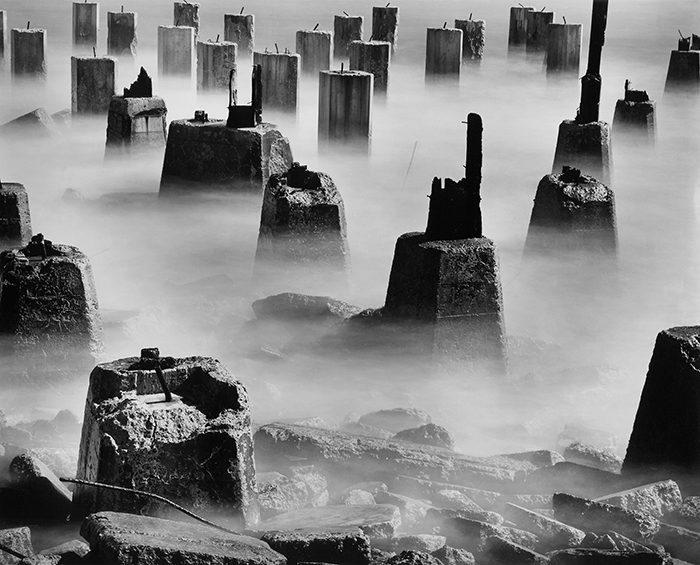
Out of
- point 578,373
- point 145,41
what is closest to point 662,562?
point 578,373

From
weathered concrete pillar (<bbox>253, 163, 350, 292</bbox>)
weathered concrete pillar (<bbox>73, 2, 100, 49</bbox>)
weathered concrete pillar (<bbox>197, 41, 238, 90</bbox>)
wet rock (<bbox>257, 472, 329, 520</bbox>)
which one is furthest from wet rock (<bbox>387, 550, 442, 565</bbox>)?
weathered concrete pillar (<bbox>73, 2, 100, 49</bbox>)

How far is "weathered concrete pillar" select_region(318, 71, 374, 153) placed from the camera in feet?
43.9

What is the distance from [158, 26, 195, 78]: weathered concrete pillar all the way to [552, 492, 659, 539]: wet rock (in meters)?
15.2

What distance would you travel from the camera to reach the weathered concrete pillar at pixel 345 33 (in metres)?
22.1

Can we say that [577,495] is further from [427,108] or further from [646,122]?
[427,108]

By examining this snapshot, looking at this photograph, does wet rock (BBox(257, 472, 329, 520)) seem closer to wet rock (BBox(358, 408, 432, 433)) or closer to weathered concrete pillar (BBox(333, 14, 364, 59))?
wet rock (BBox(358, 408, 432, 433))

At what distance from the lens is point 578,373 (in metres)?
7.28

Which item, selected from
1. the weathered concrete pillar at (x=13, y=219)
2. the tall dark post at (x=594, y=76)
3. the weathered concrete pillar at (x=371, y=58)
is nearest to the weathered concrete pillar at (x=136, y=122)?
the tall dark post at (x=594, y=76)

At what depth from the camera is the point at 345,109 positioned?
44.3ft

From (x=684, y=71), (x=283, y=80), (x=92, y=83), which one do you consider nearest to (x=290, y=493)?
(x=92, y=83)

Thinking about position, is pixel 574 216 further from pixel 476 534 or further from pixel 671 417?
pixel 476 534

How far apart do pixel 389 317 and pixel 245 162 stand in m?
3.63

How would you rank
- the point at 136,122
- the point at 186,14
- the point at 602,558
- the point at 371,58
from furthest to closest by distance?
the point at 186,14 → the point at 371,58 → the point at 136,122 → the point at 602,558

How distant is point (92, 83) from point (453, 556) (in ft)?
38.2
